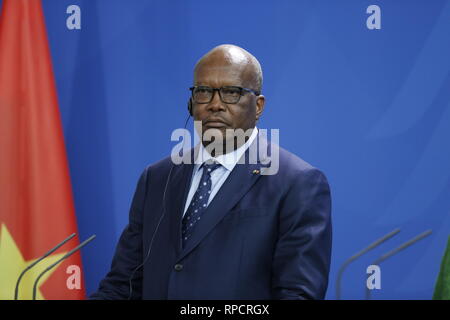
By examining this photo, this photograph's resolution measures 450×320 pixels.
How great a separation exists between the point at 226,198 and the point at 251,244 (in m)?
0.16

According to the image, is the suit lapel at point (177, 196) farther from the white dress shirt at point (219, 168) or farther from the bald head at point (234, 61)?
the bald head at point (234, 61)

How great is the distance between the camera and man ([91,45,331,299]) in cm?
192

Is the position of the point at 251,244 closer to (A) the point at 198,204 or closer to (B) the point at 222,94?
(A) the point at 198,204

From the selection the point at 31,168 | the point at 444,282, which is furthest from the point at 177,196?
the point at 31,168

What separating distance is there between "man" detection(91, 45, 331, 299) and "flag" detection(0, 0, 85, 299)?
47.3 inches

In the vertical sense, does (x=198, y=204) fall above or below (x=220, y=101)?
below

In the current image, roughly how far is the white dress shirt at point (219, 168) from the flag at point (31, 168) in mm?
1359

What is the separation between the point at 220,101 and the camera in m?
2.09

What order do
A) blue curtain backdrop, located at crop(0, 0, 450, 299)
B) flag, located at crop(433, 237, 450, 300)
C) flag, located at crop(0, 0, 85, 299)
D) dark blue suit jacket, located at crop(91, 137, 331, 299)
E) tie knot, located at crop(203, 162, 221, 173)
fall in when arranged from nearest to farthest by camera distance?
dark blue suit jacket, located at crop(91, 137, 331, 299) < tie knot, located at crop(203, 162, 221, 173) < flag, located at crop(433, 237, 450, 300) < flag, located at crop(0, 0, 85, 299) < blue curtain backdrop, located at crop(0, 0, 450, 299)

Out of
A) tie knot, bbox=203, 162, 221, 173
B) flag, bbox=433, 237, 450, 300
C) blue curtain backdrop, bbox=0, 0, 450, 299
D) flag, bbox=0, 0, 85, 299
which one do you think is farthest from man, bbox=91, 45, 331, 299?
blue curtain backdrop, bbox=0, 0, 450, 299

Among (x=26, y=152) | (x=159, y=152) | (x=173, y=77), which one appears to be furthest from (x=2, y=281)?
(x=173, y=77)

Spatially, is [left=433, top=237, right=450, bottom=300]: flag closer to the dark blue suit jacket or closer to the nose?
the dark blue suit jacket

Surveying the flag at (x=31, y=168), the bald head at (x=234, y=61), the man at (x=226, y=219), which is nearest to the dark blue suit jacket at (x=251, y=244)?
the man at (x=226, y=219)
